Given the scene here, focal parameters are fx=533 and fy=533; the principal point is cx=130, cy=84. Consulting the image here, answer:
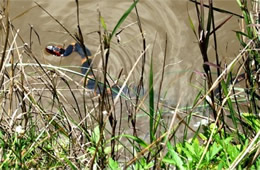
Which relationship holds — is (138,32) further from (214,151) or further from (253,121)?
(214,151)

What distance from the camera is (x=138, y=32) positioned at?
418 centimetres

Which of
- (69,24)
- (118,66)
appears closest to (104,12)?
(69,24)

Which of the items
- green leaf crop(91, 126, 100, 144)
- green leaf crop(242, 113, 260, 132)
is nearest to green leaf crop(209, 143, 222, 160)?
green leaf crop(242, 113, 260, 132)

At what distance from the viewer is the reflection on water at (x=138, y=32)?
3.98 m

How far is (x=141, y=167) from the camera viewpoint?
1.80 meters

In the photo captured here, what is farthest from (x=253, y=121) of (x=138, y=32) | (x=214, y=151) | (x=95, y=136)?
(x=138, y=32)

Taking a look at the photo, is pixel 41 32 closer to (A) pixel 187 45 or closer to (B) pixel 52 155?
(A) pixel 187 45

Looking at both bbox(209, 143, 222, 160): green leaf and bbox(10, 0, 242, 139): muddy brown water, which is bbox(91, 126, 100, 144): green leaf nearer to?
bbox(209, 143, 222, 160): green leaf

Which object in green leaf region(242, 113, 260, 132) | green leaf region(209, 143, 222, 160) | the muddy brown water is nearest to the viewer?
green leaf region(209, 143, 222, 160)

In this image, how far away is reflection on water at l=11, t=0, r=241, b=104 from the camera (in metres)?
3.98

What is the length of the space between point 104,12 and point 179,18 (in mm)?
611

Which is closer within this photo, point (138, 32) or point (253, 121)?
point (253, 121)

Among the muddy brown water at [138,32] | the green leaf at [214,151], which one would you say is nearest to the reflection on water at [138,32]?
the muddy brown water at [138,32]

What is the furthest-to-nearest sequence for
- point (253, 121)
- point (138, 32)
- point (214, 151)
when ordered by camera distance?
point (138, 32) < point (253, 121) < point (214, 151)
